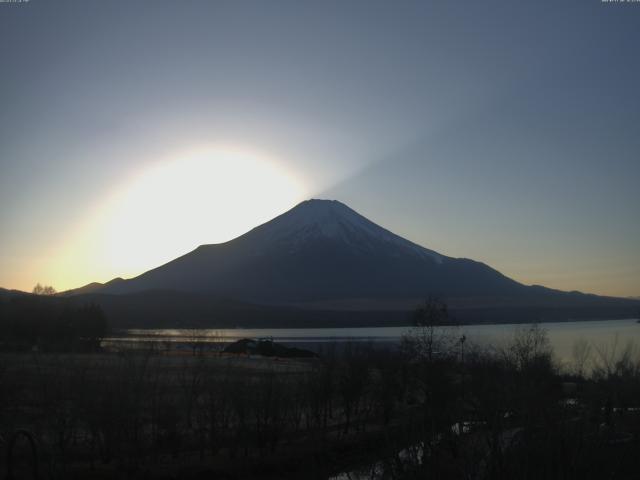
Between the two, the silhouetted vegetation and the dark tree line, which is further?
the dark tree line

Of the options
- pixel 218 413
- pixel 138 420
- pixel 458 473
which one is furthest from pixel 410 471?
pixel 218 413

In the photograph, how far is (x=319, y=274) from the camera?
589ft

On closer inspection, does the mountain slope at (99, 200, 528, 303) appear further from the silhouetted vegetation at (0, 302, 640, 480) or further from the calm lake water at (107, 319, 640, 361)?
the silhouetted vegetation at (0, 302, 640, 480)

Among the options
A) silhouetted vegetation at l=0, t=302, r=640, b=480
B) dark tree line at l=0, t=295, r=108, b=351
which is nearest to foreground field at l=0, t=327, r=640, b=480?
silhouetted vegetation at l=0, t=302, r=640, b=480

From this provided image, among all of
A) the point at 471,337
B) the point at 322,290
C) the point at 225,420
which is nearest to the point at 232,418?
the point at 225,420

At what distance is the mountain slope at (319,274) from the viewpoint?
Answer: 169 meters

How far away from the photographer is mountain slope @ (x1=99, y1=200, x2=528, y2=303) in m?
169

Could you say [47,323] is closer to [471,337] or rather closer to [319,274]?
[471,337]

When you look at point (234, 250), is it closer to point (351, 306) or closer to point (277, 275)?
point (277, 275)

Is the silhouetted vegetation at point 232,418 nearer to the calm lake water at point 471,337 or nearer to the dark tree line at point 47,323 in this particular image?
the calm lake water at point 471,337

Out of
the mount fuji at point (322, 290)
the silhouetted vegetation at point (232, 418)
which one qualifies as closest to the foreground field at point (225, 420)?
the silhouetted vegetation at point (232, 418)

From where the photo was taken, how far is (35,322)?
49844 mm

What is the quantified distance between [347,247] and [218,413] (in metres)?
174

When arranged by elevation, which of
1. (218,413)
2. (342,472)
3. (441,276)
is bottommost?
(342,472)
